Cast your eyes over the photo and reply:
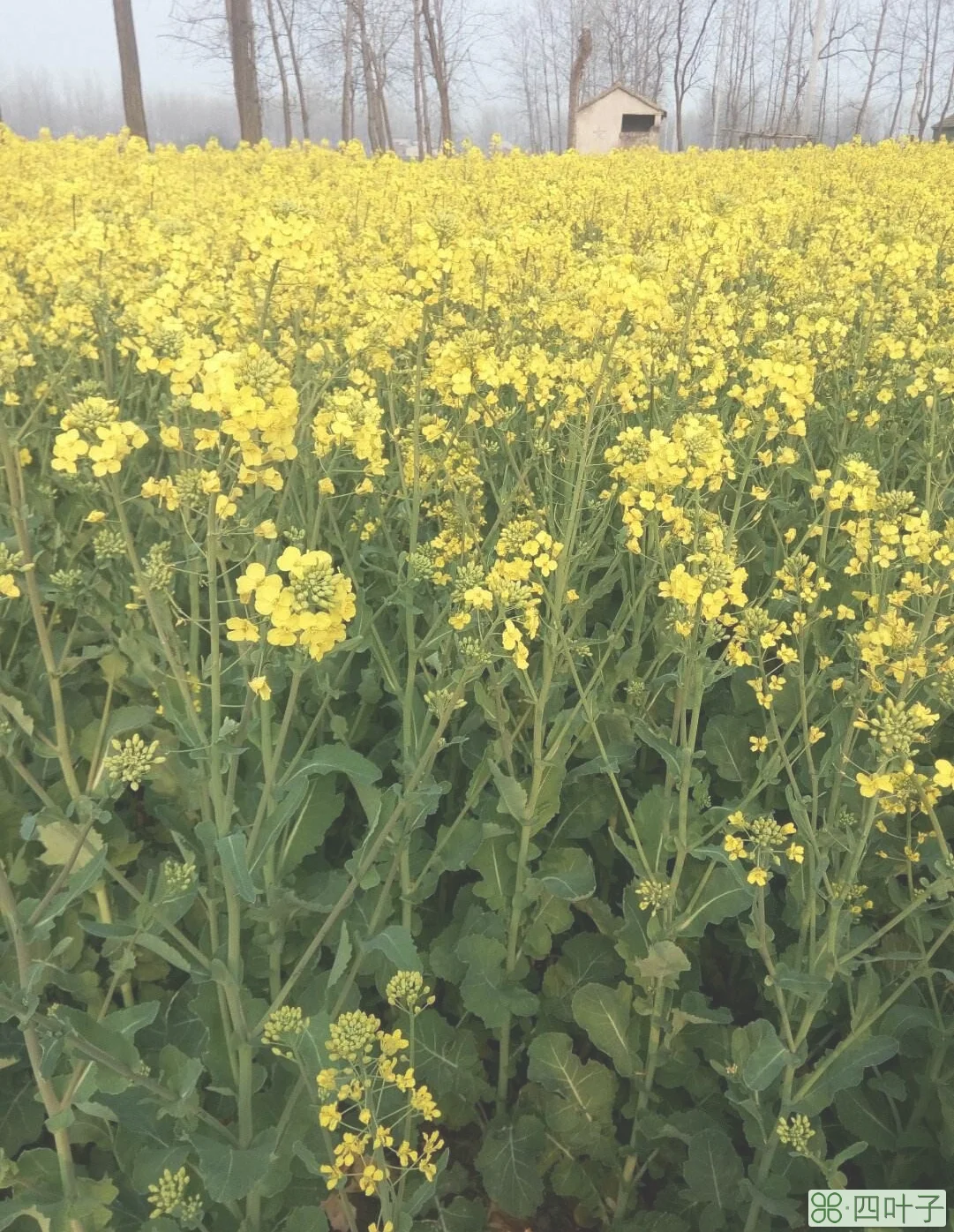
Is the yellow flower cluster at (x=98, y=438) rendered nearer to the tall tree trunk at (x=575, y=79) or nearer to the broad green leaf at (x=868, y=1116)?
the broad green leaf at (x=868, y=1116)

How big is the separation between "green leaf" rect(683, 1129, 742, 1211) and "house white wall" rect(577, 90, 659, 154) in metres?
36.7

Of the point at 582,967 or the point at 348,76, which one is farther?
the point at 348,76

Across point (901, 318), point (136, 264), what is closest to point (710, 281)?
point (901, 318)

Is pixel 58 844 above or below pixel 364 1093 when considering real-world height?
above

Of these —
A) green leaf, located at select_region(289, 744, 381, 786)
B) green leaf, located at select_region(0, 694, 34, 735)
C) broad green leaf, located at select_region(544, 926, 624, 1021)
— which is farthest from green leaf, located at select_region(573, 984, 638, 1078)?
green leaf, located at select_region(0, 694, 34, 735)

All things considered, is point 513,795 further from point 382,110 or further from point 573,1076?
point 382,110

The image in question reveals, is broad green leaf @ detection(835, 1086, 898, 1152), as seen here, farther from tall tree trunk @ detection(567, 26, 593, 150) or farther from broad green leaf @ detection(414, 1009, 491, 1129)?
tall tree trunk @ detection(567, 26, 593, 150)

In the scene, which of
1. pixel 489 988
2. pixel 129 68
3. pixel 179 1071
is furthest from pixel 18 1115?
pixel 129 68

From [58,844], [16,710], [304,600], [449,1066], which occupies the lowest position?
[449,1066]

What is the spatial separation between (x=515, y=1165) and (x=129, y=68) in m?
18.8

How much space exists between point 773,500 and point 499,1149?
2.39 m

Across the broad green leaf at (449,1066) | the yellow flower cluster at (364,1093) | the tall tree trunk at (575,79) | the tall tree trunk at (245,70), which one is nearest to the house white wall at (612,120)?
the tall tree trunk at (575,79)

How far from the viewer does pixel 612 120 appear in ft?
110

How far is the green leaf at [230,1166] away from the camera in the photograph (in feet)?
5.62
